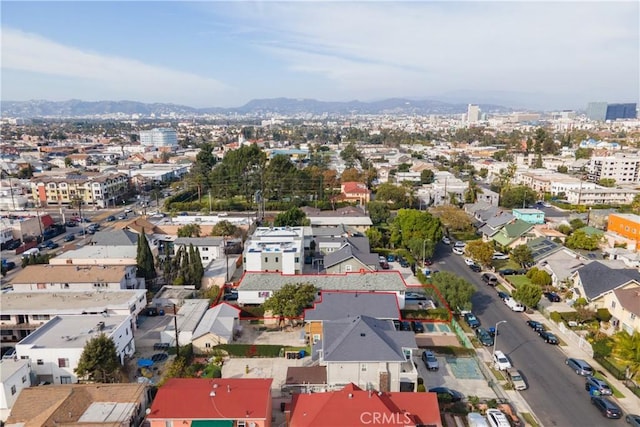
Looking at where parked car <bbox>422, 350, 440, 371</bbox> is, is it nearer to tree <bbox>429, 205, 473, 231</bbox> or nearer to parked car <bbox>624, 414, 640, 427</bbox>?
parked car <bbox>624, 414, 640, 427</bbox>

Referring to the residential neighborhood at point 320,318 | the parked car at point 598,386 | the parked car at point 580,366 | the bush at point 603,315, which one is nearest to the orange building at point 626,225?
the residential neighborhood at point 320,318

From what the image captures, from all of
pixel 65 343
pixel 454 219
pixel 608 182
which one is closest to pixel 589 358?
pixel 454 219

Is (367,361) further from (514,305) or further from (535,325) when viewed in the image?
(514,305)

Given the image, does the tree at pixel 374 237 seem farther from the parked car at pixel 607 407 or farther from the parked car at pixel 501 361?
the parked car at pixel 607 407

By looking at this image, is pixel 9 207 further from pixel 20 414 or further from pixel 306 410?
pixel 306 410

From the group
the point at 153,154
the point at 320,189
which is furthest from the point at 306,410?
the point at 153,154
